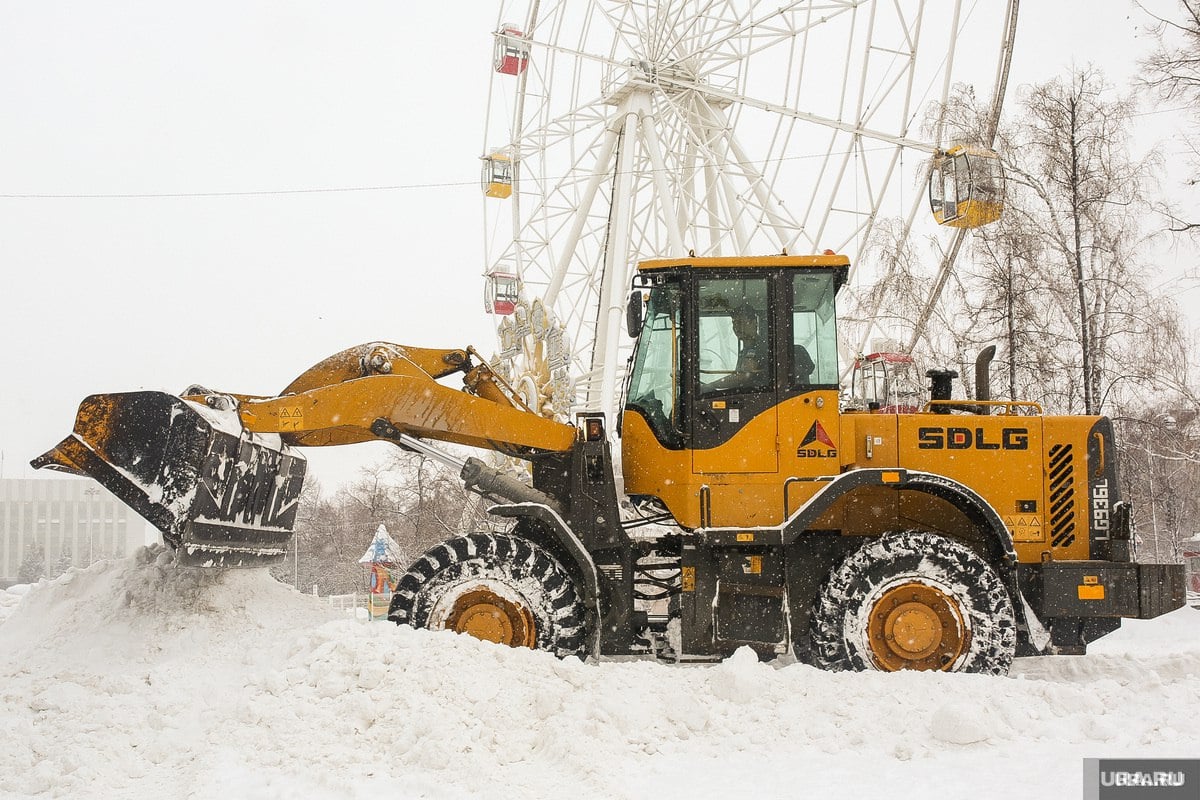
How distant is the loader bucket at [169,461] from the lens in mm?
6410

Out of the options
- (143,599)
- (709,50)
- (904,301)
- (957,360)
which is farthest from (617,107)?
(143,599)

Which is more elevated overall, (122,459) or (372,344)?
(372,344)

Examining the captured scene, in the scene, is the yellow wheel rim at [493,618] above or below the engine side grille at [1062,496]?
below

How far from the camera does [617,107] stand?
21312mm

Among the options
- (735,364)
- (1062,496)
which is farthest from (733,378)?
(1062,496)

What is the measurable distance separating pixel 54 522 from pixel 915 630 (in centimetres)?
7814

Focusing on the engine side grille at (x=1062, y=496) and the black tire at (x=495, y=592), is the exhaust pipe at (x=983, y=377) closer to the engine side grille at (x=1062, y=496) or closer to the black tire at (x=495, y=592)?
the engine side grille at (x=1062, y=496)

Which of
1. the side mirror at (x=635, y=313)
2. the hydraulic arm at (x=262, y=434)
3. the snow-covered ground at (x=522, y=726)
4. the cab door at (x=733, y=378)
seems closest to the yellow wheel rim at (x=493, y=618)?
the snow-covered ground at (x=522, y=726)

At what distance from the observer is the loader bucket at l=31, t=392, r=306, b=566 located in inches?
252

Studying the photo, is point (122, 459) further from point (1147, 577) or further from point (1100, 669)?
point (1100, 669)

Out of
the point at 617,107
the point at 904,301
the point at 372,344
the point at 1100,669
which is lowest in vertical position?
the point at 1100,669

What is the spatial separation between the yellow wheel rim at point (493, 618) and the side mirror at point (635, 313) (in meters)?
1.88

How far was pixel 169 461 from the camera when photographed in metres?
6.48

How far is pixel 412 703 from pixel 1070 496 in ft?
14.9
